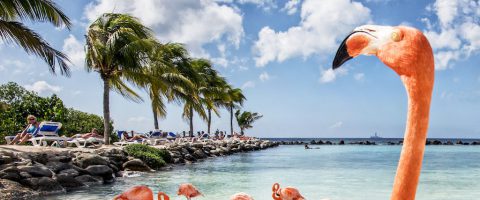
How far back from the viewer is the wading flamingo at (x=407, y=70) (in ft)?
5.90

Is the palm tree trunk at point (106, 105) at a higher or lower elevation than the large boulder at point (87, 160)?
higher

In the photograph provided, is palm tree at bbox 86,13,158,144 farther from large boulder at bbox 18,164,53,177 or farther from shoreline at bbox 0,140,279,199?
large boulder at bbox 18,164,53,177

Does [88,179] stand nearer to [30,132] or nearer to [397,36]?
[30,132]

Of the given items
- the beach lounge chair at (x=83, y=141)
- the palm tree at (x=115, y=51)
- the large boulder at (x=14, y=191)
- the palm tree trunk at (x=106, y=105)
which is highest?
the palm tree at (x=115, y=51)

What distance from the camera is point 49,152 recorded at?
1202 centimetres

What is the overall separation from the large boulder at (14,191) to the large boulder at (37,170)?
19.0 inches

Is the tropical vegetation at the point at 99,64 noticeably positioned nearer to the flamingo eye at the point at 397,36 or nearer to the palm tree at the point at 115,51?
the palm tree at the point at 115,51

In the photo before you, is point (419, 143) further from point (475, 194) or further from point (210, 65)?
point (210, 65)

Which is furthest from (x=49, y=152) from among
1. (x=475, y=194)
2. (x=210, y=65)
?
(x=210, y=65)

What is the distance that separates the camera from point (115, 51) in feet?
57.9

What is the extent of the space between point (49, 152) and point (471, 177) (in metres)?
14.3

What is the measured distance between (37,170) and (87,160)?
8.54 feet

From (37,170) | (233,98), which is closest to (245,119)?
(233,98)

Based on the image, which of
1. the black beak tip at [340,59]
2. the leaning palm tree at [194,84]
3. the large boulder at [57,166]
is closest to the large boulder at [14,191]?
the large boulder at [57,166]
